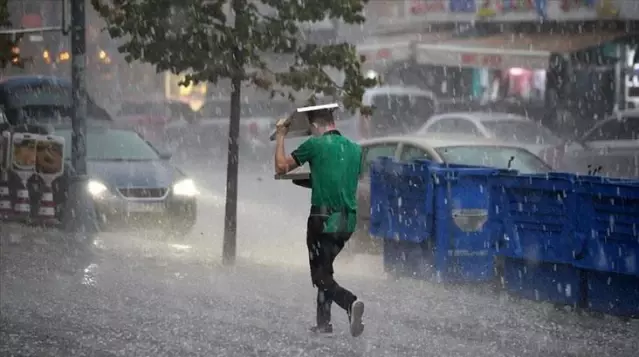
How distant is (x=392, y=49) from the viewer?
108 ft

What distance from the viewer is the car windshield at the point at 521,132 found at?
81.4 feet

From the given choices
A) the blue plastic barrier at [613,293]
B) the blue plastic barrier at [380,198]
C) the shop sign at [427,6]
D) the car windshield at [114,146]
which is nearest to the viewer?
the blue plastic barrier at [613,293]

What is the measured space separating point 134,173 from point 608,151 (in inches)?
396

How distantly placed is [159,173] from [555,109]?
19.1 meters

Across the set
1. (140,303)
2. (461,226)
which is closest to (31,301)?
(140,303)

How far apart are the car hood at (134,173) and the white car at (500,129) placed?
29.3 ft

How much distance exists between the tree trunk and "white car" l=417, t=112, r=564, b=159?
1130cm

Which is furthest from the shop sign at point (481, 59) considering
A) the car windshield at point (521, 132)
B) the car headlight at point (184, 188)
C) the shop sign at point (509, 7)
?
the car headlight at point (184, 188)

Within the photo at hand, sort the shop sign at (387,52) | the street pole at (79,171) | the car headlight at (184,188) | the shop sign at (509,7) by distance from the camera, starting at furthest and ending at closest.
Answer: the shop sign at (509,7)
the shop sign at (387,52)
the car headlight at (184,188)
the street pole at (79,171)

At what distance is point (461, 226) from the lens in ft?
40.6

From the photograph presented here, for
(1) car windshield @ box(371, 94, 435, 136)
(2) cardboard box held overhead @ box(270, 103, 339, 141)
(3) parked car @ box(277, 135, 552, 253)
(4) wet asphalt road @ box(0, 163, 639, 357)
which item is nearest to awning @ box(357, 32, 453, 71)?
(1) car windshield @ box(371, 94, 435, 136)

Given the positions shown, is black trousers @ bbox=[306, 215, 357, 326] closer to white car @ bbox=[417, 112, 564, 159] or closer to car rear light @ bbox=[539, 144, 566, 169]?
car rear light @ bbox=[539, 144, 566, 169]

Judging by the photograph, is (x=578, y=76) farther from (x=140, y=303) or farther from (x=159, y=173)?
(x=140, y=303)

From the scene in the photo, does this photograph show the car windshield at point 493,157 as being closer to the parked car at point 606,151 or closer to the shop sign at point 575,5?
the parked car at point 606,151
